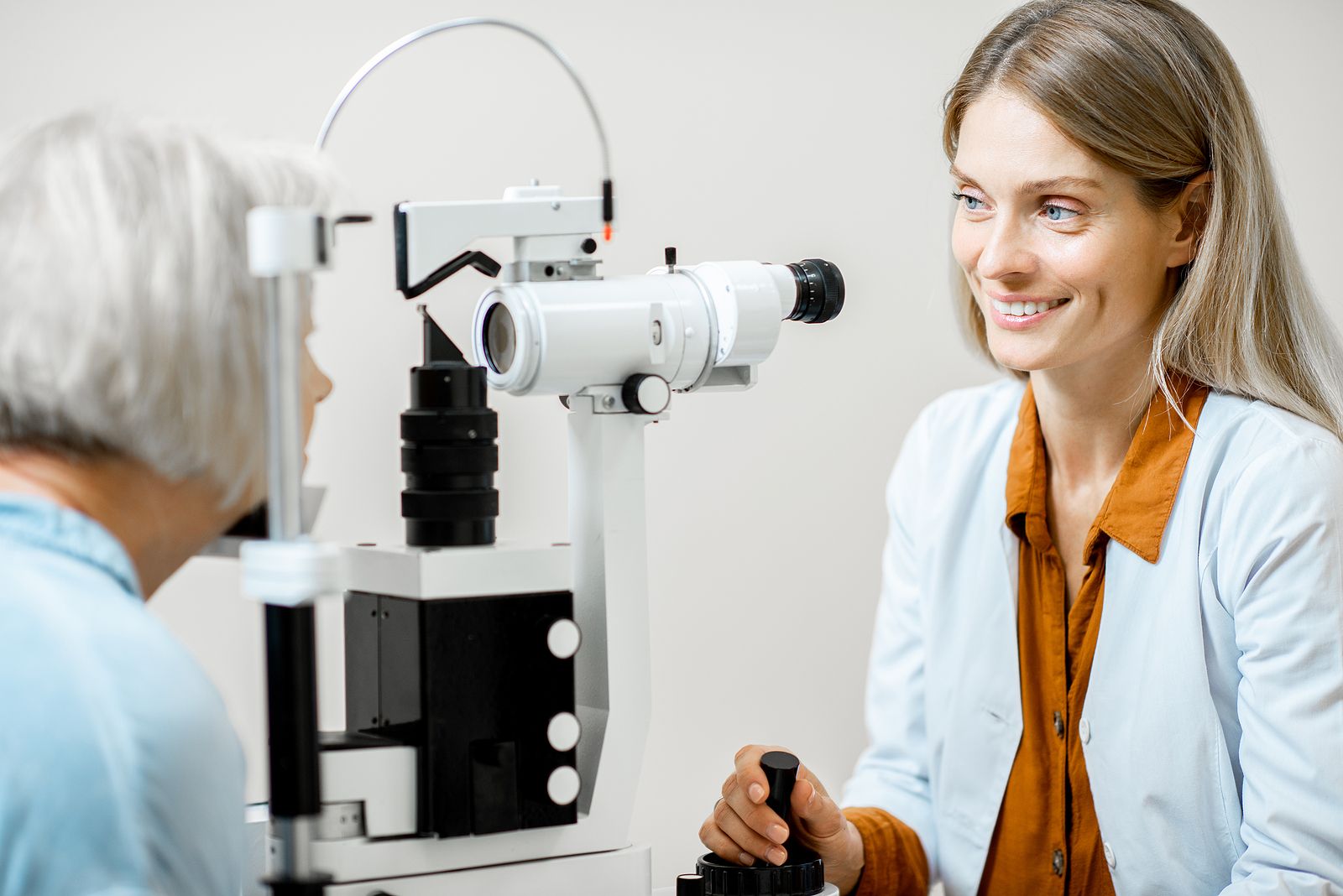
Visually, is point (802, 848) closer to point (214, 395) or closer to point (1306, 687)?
point (1306, 687)

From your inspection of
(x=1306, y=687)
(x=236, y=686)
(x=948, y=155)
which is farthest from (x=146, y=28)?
(x=1306, y=687)

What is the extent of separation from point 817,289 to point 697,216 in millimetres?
Result: 1079

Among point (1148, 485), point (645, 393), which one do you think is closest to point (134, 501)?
point (645, 393)

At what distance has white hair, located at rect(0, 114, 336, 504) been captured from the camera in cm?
75

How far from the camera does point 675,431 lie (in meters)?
2.17

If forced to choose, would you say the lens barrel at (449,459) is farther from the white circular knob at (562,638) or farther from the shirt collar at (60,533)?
the shirt collar at (60,533)

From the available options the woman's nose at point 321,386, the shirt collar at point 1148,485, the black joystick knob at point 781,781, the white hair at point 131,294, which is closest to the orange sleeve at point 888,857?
the black joystick knob at point 781,781

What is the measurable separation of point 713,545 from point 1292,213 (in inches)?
50.8

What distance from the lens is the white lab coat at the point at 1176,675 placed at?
1222 mm

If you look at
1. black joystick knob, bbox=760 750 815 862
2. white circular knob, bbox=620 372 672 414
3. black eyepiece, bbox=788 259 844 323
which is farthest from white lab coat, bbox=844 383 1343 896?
white circular knob, bbox=620 372 672 414

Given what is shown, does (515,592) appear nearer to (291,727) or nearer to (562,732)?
(562,732)

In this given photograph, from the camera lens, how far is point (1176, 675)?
4.34 feet

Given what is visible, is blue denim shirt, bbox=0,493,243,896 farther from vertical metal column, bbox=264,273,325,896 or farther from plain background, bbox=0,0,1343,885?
plain background, bbox=0,0,1343,885

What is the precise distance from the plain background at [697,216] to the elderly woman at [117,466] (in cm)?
96
